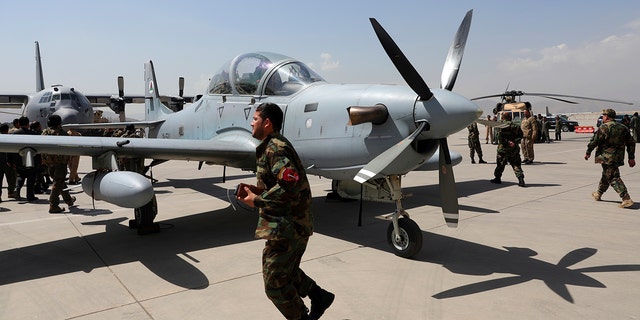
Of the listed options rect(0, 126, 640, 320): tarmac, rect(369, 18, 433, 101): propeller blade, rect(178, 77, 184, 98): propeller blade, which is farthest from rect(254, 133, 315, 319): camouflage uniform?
rect(178, 77, 184, 98): propeller blade

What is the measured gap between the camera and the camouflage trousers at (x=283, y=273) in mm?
2803

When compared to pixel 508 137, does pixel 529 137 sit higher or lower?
lower

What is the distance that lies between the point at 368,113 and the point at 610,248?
12.4ft

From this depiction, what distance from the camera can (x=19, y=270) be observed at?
15.3ft

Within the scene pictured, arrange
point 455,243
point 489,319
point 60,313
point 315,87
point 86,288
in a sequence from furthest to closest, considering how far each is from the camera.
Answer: point 315,87 < point 455,243 < point 86,288 < point 60,313 < point 489,319

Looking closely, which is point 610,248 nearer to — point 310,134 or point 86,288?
point 310,134

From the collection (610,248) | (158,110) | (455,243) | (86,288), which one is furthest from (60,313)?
(158,110)

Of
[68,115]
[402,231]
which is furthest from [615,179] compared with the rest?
[68,115]

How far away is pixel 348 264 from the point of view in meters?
4.75

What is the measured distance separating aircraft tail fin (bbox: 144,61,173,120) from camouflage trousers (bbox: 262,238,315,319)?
894 centimetres

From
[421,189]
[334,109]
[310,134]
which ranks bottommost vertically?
[421,189]

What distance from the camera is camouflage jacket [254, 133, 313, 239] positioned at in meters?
2.75

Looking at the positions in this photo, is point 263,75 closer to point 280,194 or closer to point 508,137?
point 280,194

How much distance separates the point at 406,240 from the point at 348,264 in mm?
814
